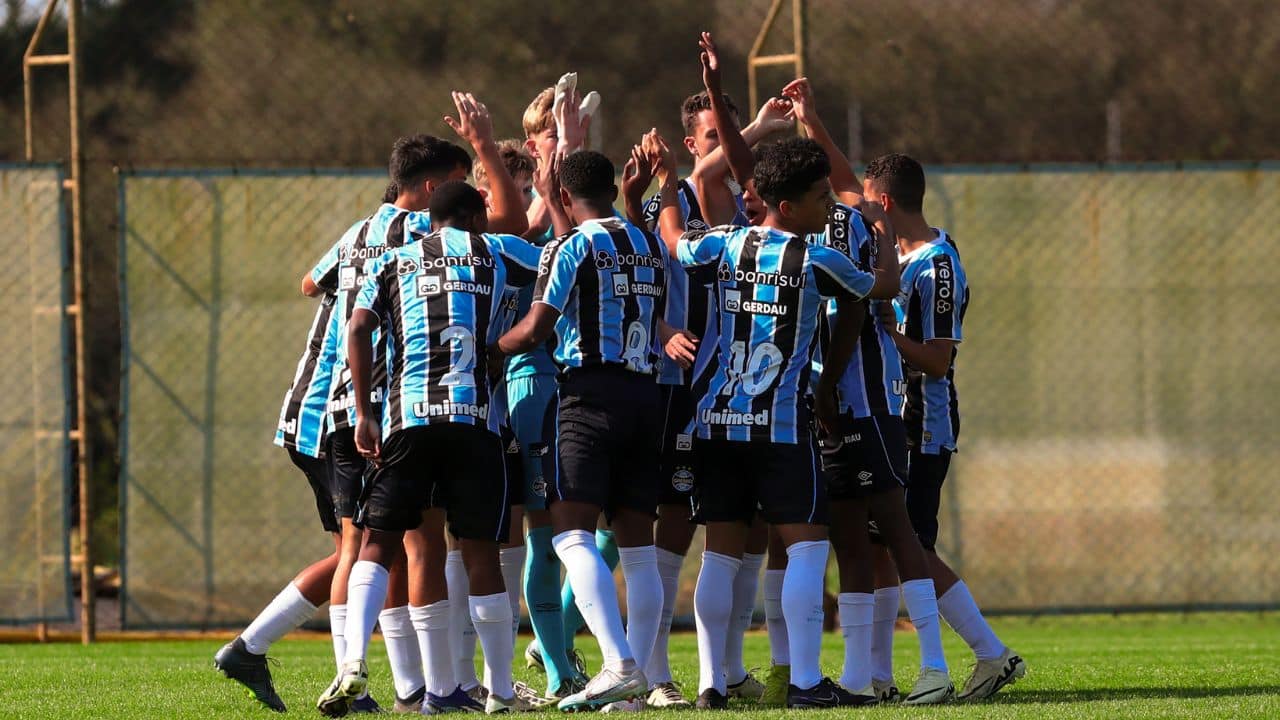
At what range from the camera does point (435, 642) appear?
5816mm

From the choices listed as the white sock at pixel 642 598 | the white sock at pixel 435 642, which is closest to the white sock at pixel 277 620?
the white sock at pixel 435 642

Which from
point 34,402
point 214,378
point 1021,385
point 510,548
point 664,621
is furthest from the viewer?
point 1021,385

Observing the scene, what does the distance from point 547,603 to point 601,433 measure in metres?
0.91

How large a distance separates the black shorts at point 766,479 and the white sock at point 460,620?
1.07m

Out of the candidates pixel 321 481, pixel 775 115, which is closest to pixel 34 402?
pixel 321 481

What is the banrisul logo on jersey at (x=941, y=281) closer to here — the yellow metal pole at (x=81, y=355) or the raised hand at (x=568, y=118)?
the raised hand at (x=568, y=118)

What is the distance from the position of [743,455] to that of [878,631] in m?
1.12

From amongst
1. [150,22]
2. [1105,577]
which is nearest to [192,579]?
[1105,577]

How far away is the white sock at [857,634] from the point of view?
605 cm

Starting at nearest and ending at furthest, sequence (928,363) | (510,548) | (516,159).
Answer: (928,363) < (510,548) < (516,159)

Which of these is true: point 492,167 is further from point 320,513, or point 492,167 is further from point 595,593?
point 595,593

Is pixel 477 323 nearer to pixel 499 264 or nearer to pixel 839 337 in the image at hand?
pixel 499 264

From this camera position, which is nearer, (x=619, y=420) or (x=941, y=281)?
(x=619, y=420)

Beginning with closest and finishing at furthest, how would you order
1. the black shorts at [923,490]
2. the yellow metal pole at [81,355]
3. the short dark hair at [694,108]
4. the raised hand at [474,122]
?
the raised hand at [474,122]
the black shorts at [923,490]
the short dark hair at [694,108]
the yellow metal pole at [81,355]
